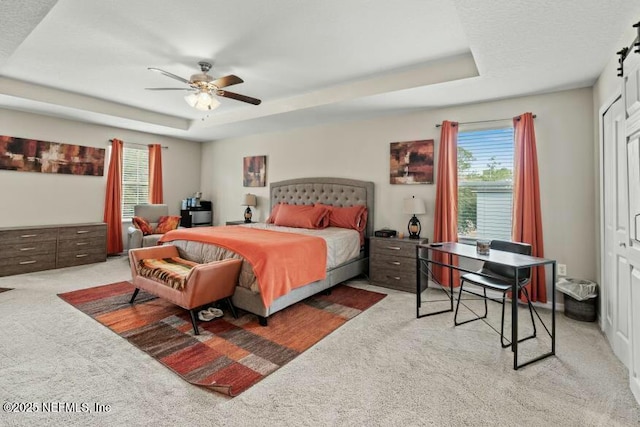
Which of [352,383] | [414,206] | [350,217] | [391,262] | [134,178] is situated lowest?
[352,383]

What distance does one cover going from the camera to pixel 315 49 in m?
2.97

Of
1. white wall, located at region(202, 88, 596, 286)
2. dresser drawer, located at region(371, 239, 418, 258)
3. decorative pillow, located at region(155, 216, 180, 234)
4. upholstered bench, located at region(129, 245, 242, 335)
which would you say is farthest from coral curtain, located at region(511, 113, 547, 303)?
decorative pillow, located at region(155, 216, 180, 234)

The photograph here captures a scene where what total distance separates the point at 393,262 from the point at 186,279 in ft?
8.36

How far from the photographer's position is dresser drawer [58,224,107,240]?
4.84 metres

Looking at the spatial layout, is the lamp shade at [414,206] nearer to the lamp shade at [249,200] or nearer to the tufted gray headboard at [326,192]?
the tufted gray headboard at [326,192]

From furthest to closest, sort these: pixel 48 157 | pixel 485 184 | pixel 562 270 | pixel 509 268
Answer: pixel 48 157
pixel 485 184
pixel 562 270
pixel 509 268

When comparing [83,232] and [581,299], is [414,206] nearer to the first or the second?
[581,299]

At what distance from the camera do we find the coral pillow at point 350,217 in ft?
14.9

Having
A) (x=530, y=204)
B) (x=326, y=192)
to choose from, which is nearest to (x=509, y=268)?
(x=530, y=204)

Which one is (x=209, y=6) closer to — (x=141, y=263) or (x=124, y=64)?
(x=124, y=64)

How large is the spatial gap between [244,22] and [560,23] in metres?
2.36

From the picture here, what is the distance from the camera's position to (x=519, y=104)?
361 centimetres

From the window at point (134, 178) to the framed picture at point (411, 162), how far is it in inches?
199

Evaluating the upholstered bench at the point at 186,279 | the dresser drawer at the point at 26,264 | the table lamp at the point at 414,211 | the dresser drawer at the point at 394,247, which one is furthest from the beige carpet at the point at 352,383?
Answer: the dresser drawer at the point at 26,264
